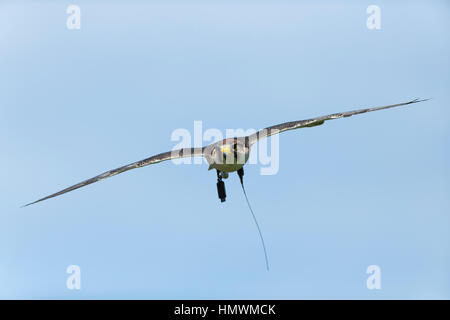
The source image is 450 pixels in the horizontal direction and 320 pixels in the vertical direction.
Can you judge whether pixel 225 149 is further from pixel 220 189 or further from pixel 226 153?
pixel 220 189

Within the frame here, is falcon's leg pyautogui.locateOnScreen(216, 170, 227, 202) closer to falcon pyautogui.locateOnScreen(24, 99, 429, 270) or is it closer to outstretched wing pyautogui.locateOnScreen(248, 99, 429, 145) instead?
falcon pyautogui.locateOnScreen(24, 99, 429, 270)

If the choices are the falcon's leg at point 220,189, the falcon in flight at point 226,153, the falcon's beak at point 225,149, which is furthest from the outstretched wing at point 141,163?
the falcon's beak at point 225,149

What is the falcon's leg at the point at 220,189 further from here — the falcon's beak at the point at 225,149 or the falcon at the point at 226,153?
the falcon's beak at the point at 225,149

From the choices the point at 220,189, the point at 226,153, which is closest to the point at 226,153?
the point at 226,153

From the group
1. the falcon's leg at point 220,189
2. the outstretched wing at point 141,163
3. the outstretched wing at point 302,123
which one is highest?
the outstretched wing at point 302,123

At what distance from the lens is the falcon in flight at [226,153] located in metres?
42.8

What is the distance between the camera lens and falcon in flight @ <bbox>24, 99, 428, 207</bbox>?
42750 millimetres

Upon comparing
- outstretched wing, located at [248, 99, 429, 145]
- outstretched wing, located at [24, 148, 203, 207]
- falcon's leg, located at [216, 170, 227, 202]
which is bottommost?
falcon's leg, located at [216, 170, 227, 202]

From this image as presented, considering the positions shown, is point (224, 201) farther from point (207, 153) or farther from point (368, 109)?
point (368, 109)

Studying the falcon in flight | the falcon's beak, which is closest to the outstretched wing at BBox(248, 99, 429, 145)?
the falcon in flight

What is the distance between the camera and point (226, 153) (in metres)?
42.6

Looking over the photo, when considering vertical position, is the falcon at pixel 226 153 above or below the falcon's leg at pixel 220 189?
above

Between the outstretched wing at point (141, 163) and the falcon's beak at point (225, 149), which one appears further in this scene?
the outstretched wing at point (141, 163)
